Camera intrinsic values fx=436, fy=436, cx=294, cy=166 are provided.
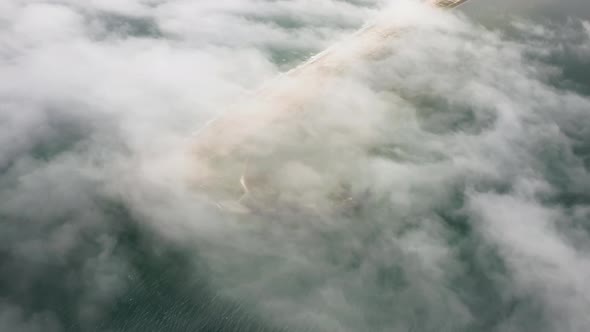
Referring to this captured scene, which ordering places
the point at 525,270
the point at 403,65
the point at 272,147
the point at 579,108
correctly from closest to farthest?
the point at 525,270 < the point at 272,147 < the point at 579,108 < the point at 403,65

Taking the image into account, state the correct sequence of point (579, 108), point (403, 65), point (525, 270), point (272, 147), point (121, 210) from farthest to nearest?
point (403, 65) < point (579, 108) < point (272, 147) < point (121, 210) < point (525, 270)

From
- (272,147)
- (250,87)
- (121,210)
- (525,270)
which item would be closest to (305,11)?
(250,87)

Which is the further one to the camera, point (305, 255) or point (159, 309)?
point (305, 255)

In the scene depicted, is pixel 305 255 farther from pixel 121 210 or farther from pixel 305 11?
pixel 305 11

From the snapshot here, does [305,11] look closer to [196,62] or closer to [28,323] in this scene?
[196,62]

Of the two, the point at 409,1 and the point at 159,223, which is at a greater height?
the point at 409,1

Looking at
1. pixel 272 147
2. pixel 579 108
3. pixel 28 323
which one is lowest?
pixel 28 323

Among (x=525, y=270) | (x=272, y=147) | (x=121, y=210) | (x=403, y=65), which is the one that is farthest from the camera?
(x=403, y=65)

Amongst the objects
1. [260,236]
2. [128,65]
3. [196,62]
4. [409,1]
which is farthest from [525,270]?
[409,1]

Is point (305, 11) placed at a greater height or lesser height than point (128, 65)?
greater
